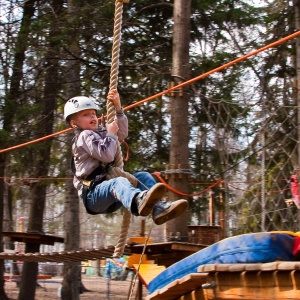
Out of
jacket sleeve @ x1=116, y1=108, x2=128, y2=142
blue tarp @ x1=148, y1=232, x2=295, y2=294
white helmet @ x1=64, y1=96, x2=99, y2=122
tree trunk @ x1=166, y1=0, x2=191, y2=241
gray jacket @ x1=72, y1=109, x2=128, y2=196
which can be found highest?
tree trunk @ x1=166, y1=0, x2=191, y2=241

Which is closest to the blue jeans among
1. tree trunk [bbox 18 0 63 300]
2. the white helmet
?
the white helmet

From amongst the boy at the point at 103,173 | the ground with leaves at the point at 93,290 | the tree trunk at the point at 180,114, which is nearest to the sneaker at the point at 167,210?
the boy at the point at 103,173

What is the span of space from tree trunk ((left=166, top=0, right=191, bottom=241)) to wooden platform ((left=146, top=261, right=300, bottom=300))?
3253 mm

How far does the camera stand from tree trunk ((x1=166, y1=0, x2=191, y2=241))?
8.41 m

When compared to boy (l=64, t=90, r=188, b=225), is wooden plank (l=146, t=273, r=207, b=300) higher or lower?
lower

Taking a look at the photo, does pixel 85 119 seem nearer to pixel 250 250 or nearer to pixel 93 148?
pixel 93 148

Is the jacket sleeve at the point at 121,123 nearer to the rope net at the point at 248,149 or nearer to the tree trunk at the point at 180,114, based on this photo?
the tree trunk at the point at 180,114

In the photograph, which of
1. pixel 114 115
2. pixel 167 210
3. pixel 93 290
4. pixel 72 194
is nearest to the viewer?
pixel 167 210

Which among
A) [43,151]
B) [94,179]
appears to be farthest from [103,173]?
[43,151]

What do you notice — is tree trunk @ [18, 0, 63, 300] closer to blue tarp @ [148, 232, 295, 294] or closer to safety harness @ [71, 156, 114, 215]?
safety harness @ [71, 156, 114, 215]

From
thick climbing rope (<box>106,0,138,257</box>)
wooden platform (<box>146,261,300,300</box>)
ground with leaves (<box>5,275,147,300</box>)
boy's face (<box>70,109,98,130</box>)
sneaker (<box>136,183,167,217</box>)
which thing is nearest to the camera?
wooden platform (<box>146,261,300,300</box>)

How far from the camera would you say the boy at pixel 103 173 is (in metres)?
4.80

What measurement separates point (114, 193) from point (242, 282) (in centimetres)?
113

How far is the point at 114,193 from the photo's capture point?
196 inches
